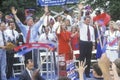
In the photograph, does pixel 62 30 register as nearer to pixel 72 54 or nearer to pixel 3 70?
pixel 72 54

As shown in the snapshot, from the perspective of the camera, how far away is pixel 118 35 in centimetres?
1340

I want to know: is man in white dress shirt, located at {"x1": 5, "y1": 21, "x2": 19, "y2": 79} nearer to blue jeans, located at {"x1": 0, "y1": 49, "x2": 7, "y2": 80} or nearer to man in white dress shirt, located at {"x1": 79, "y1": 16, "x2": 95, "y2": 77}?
blue jeans, located at {"x1": 0, "y1": 49, "x2": 7, "y2": 80}

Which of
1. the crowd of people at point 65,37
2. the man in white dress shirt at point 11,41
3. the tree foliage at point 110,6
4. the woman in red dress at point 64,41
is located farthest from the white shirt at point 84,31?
the tree foliage at point 110,6

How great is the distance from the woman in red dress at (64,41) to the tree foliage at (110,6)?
8.53 metres

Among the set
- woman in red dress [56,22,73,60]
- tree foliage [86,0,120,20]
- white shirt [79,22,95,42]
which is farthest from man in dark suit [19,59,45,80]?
tree foliage [86,0,120,20]

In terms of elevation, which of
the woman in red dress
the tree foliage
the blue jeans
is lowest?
the blue jeans

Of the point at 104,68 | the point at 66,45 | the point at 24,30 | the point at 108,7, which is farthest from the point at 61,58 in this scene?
the point at 108,7

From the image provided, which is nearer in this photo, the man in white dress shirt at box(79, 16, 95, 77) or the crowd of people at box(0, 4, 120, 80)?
the crowd of people at box(0, 4, 120, 80)

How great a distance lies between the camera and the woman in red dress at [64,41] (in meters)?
13.0

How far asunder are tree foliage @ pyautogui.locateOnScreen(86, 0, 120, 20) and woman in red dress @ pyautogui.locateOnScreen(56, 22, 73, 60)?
28.0ft

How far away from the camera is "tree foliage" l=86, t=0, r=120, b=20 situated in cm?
2136

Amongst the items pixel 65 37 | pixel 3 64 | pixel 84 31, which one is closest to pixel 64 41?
pixel 65 37

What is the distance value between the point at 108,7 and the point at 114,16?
0.52 meters

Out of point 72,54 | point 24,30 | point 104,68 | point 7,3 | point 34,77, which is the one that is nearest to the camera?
point 104,68
